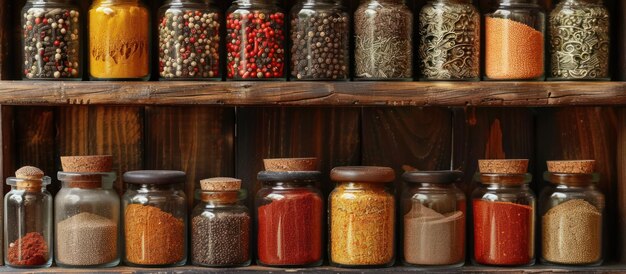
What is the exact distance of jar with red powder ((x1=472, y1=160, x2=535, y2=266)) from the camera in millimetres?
1699

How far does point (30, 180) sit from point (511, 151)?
3.19 feet

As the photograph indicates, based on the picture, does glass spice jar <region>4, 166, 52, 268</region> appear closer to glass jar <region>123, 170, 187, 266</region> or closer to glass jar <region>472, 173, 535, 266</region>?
glass jar <region>123, 170, 187, 266</region>

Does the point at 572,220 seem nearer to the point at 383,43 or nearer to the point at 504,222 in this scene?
the point at 504,222

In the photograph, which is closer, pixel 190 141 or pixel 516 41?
pixel 516 41

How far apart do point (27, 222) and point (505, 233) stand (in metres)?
0.90

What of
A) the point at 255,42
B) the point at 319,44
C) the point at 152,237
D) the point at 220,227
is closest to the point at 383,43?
the point at 319,44

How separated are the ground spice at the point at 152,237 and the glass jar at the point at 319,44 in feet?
1.21

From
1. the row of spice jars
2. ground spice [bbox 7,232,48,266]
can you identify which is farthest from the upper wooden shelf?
ground spice [bbox 7,232,48,266]

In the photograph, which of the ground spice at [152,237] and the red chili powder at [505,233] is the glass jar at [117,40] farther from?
the red chili powder at [505,233]

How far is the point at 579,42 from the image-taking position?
170cm

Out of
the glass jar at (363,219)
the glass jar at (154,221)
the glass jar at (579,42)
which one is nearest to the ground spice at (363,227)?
the glass jar at (363,219)

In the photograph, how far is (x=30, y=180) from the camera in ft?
5.49

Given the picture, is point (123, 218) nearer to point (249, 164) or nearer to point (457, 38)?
point (249, 164)

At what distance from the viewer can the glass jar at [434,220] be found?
1.69 metres
